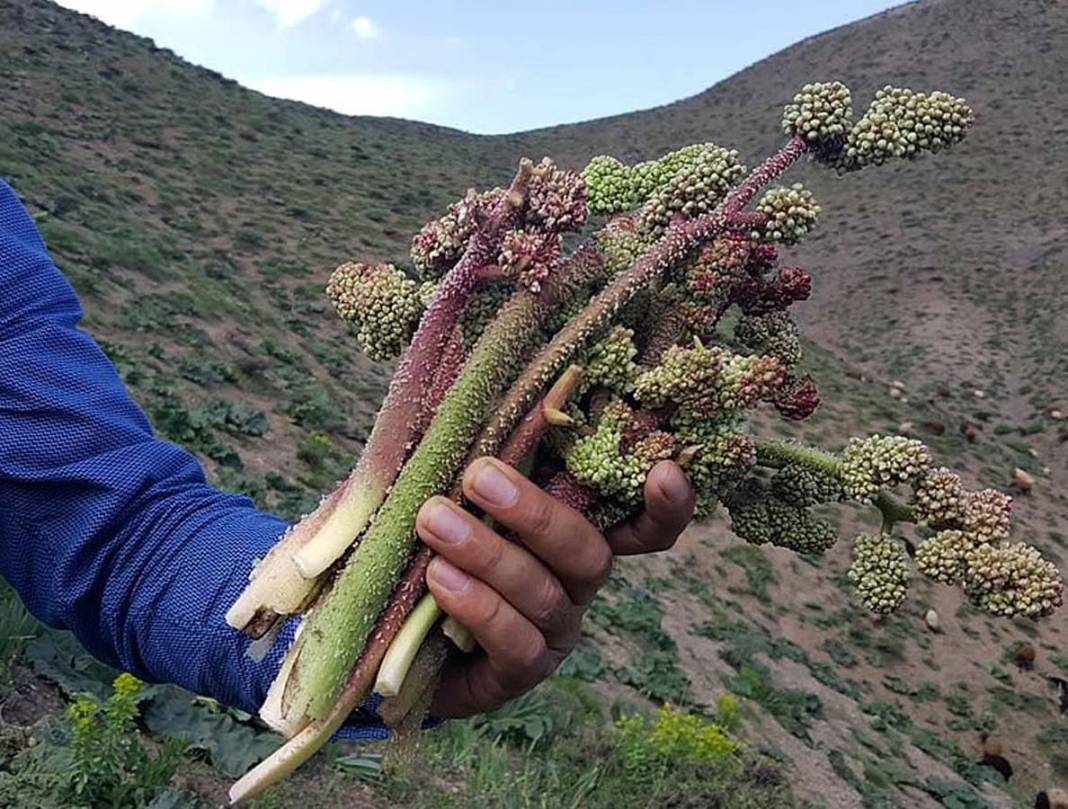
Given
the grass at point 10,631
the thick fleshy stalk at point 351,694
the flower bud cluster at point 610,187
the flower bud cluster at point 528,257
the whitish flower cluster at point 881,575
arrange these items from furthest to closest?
the grass at point 10,631
the flower bud cluster at point 610,187
the whitish flower cluster at point 881,575
the flower bud cluster at point 528,257
the thick fleshy stalk at point 351,694

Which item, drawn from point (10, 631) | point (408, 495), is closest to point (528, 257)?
point (408, 495)

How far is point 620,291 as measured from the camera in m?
1.85

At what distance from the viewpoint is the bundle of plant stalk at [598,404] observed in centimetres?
173

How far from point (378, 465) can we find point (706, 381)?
22.9 inches

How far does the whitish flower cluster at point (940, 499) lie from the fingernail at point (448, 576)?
838mm

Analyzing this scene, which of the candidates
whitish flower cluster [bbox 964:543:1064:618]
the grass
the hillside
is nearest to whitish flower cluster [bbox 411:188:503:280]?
whitish flower cluster [bbox 964:543:1064:618]

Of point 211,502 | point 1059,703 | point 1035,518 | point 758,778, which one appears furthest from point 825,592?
point 211,502

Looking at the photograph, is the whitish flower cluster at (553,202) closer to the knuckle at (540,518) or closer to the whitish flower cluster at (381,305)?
the whitish flower cluster at (381,305)

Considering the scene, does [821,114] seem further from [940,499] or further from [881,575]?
[881,575]

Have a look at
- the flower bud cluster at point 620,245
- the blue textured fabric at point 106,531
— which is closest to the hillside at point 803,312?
the blue textured fabric at point 106,531

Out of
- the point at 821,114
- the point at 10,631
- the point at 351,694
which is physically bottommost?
the point at 10,631

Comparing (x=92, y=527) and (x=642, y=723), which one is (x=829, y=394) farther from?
(x=92, y=527)

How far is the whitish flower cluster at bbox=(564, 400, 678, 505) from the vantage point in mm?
1763

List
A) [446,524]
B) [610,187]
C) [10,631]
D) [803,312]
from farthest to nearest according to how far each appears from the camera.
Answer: [803,312] → [10,631] → [610,187] → [446,524]
